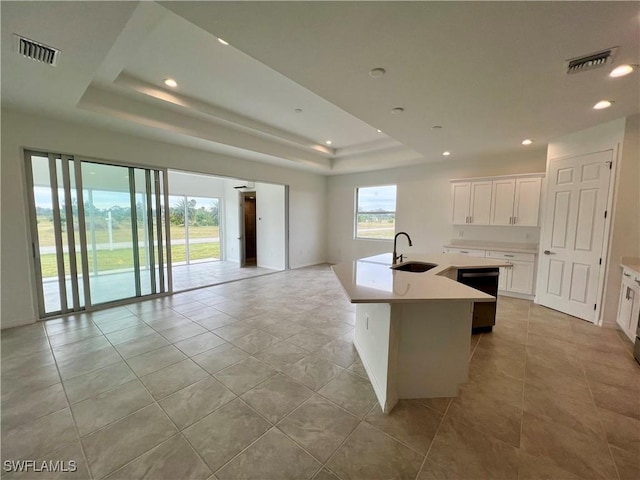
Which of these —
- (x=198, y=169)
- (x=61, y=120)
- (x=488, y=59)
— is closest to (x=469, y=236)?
(x=488, y=59)

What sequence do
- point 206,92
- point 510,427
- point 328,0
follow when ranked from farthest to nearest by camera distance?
point 206,92, point 510,427, point 328,0

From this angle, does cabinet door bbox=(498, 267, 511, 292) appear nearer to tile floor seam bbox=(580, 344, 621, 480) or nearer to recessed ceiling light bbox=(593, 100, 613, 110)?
tile floor seam bbox=(580, 344, 621, 480)

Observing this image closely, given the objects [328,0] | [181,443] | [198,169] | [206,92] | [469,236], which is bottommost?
[181,443]

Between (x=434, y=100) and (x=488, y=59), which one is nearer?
(x=488, y=59)

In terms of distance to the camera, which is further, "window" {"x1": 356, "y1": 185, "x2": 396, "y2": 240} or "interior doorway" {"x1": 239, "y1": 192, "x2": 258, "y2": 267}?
"interior doorway" {"x1": 239, "y1": 192, "x2": 258, "y2": 267}

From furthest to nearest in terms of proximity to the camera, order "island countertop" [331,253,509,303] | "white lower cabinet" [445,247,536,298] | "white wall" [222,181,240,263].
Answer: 1. "white wall" [222,181,240,263]
2. "white lower cabinet" [445,247,536,298]
3. "island countertop" [331,253,509,303]

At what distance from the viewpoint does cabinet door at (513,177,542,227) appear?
180 inches

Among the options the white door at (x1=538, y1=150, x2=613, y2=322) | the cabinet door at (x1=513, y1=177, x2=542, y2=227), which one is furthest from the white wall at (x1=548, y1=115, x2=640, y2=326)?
the cabinet door at (x1=513, y1=177, x2=542, y2=227)

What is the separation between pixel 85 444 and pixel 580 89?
4.89m

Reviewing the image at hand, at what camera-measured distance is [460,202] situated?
5.38 metres

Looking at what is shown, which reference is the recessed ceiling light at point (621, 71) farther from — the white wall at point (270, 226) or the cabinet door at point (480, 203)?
the white wall at point (270, 226)

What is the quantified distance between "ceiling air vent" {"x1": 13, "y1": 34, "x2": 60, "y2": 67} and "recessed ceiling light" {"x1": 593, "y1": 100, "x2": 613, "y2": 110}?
5101mm

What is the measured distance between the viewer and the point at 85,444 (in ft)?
5.54

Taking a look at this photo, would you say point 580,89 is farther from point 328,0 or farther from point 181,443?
point 181,443
